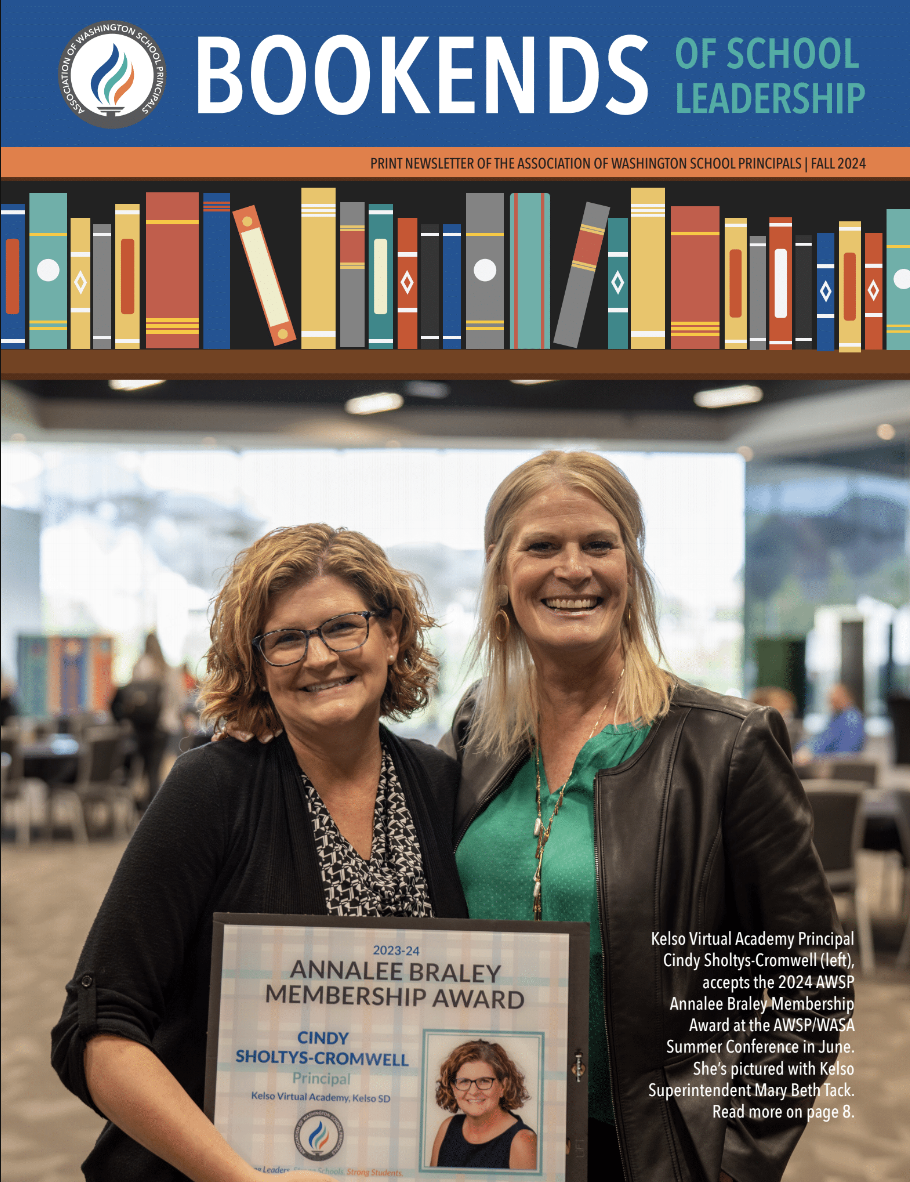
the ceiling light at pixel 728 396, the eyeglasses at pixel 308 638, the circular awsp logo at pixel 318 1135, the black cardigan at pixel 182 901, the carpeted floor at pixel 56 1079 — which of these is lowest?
the carpeted floor at pixel 56 1079

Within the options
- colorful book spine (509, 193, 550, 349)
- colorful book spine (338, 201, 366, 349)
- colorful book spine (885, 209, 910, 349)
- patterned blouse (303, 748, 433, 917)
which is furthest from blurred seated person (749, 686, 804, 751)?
patterned blouse (303, 748, 433, 917)

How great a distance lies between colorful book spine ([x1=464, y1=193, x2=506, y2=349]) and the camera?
1.92m

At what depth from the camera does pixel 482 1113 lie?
51.4 inches

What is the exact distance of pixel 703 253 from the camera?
1.94 m

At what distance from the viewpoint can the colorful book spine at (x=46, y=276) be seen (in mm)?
1968

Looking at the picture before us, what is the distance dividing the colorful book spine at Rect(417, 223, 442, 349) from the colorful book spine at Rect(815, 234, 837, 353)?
28.8 inches

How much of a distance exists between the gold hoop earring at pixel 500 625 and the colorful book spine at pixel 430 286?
0.56 metres

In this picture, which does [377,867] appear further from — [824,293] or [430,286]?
[824,293]

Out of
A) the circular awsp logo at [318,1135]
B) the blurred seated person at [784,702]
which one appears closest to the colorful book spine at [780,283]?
the circular awsp logo at [318,1135]

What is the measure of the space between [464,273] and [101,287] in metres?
0.71

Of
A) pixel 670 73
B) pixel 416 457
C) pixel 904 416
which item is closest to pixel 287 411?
pixel 416 457

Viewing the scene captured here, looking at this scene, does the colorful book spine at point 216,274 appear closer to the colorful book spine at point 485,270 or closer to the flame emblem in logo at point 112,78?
the flame emblem in logo at point 112,78

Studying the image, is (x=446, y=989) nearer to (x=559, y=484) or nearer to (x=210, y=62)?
(x=559, y=484)

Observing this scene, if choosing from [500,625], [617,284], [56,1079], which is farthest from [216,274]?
[56,1079]
